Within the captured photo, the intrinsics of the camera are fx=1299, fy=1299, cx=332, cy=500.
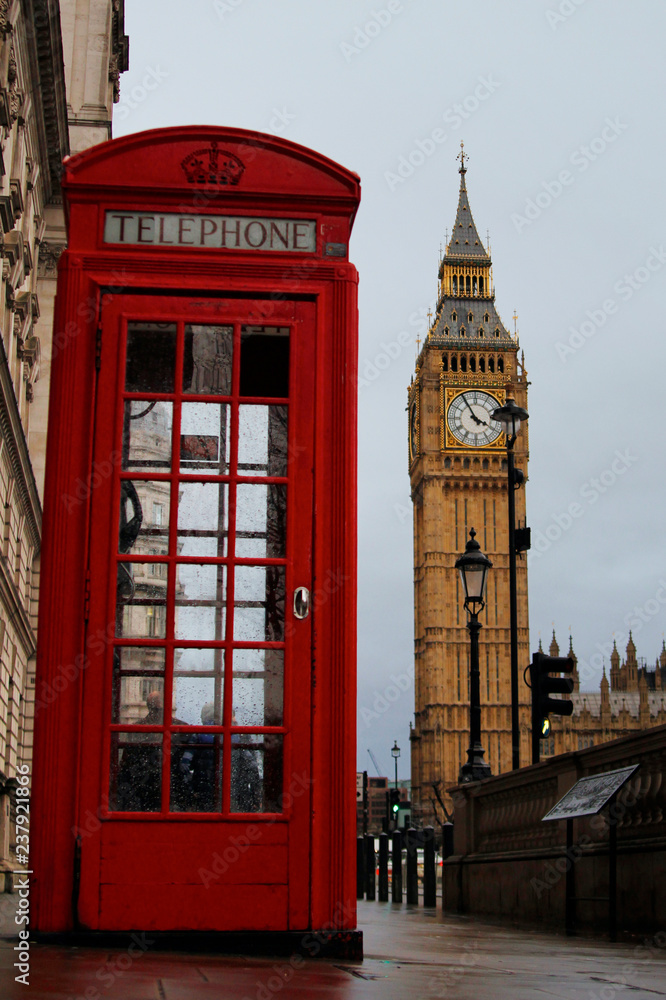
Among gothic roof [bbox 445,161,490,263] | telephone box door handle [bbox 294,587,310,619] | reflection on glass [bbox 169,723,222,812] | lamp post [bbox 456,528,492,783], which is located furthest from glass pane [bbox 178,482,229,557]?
gothic roof [bbox 445,161,490,263]

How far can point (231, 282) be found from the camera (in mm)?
5508

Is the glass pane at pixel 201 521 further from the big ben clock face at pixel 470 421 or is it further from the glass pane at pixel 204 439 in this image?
the big ben clock face at pixel 470 421

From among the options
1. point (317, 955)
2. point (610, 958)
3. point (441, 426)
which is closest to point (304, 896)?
point (317, 955)

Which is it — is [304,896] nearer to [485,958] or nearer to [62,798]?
[62,798]

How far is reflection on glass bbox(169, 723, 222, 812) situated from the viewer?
5.05m

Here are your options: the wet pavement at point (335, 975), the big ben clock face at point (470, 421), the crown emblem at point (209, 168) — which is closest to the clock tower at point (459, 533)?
the big ben clock face at point (470, 421)

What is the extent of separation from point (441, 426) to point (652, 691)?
31.3 m

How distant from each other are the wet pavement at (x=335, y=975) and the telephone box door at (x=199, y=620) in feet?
1.01

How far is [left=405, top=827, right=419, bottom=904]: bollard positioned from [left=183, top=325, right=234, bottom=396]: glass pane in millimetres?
13542

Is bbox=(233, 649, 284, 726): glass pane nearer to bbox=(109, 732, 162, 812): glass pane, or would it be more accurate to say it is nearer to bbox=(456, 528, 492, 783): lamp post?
bbox=(109, 732, 162, 812): glass pane

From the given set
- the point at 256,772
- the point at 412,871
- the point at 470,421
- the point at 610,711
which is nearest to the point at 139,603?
the point at 256,772

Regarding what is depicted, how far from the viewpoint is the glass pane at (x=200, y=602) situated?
5211 mm

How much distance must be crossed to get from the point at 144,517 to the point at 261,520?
0.48 m

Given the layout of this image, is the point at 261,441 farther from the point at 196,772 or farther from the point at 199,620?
the point at 196,772
